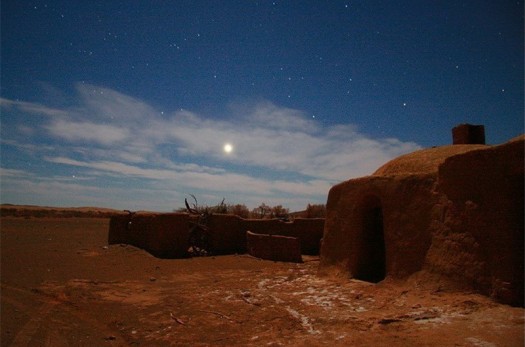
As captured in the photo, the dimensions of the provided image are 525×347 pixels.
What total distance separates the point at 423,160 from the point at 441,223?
264cm

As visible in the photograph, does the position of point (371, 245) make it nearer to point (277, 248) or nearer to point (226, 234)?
point (277, 248)

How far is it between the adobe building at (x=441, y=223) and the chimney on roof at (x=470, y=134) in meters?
1.54

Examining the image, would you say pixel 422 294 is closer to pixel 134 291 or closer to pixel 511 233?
pixel 511 233

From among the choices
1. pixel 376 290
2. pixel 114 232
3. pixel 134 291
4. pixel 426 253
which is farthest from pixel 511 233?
pixel 114 232

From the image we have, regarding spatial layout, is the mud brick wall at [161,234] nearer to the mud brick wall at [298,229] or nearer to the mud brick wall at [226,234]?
the mud brick wall at [226,234]

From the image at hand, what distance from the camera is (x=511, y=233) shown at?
568cm

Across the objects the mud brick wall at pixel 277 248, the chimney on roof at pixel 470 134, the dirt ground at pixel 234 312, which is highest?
the chimney on roof at pixel 470 134

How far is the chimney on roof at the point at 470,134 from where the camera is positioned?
414 inches

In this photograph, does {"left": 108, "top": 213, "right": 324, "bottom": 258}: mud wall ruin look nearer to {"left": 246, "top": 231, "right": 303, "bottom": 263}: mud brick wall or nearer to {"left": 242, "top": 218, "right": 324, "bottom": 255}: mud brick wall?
{"left": 242, "top": 218, "right": 324, "bottom": 255}: mud brick wall

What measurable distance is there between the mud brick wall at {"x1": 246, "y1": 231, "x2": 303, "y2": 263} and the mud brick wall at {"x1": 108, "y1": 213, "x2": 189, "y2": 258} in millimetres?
3311

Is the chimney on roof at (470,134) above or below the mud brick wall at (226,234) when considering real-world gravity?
above

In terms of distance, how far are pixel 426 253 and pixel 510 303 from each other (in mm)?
1789

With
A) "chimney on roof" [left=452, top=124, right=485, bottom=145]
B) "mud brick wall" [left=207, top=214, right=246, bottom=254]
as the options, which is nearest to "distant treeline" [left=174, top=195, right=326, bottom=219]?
"mud brick wall" [left=207, top=214, right=246, bottom=254]

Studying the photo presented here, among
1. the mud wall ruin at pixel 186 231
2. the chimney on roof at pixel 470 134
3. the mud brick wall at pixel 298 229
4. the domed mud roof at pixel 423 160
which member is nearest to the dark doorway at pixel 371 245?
the domed mud roof at pixel 423 160
